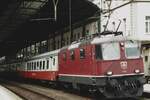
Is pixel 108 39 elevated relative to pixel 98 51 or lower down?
elevated

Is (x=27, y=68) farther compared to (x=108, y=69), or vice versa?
(x=27, y=68)

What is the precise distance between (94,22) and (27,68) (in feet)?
50.9

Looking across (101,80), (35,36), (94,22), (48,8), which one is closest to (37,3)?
(48,8)

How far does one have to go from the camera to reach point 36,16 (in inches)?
2074

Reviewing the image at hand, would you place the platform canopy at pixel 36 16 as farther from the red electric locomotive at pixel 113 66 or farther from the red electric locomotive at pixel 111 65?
the red electric locomotive at pixel 113 66

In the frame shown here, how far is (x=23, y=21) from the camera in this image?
193 feet

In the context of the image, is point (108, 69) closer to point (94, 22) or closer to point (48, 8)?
point (48, 8)

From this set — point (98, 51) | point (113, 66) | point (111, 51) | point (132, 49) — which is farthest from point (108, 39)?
point (113, 66)

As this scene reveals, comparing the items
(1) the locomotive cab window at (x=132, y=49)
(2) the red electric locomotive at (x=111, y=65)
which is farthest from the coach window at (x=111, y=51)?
(1) the locomotive cab window at (x=132, y=49)

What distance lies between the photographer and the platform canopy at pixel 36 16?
152 feet

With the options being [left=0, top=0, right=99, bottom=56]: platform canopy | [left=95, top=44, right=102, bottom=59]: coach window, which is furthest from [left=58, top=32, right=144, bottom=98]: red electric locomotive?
[left=0, top=0, right=99, bottom=56]: platform canopy

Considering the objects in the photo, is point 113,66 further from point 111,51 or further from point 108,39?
point 108,39

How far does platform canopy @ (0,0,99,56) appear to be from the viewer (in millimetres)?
46416

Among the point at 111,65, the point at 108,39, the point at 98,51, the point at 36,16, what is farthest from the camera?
the point at 36,16
